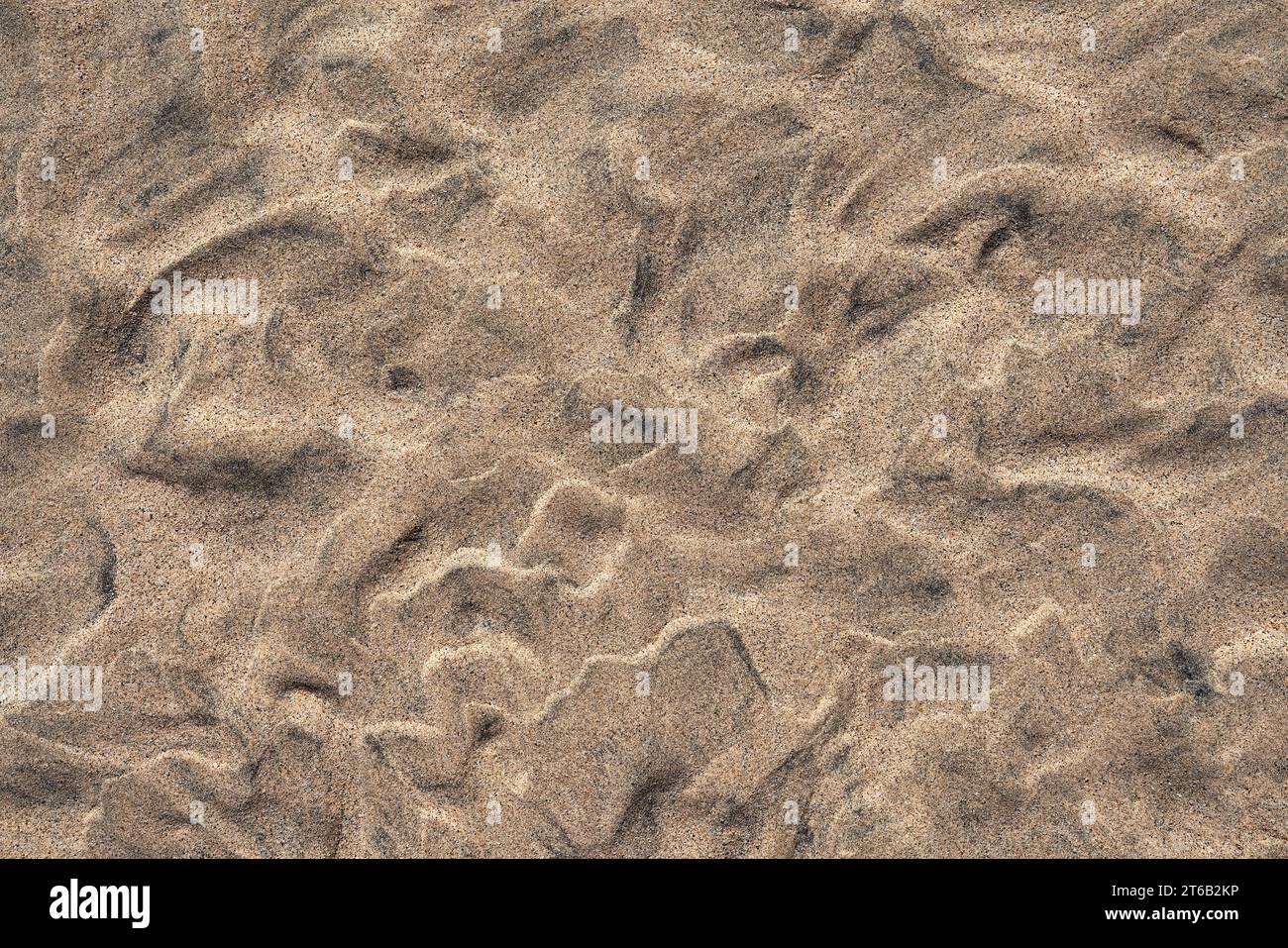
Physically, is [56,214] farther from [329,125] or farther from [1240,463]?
[1240,463]

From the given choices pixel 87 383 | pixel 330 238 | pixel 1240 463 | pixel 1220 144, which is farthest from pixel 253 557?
pixel 1220 144

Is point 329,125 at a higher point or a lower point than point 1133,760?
higher

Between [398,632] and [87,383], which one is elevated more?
[87,383]

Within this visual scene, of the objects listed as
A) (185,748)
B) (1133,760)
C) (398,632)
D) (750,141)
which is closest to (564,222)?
(750,141)

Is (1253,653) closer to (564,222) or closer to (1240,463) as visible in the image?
(1240,463)
